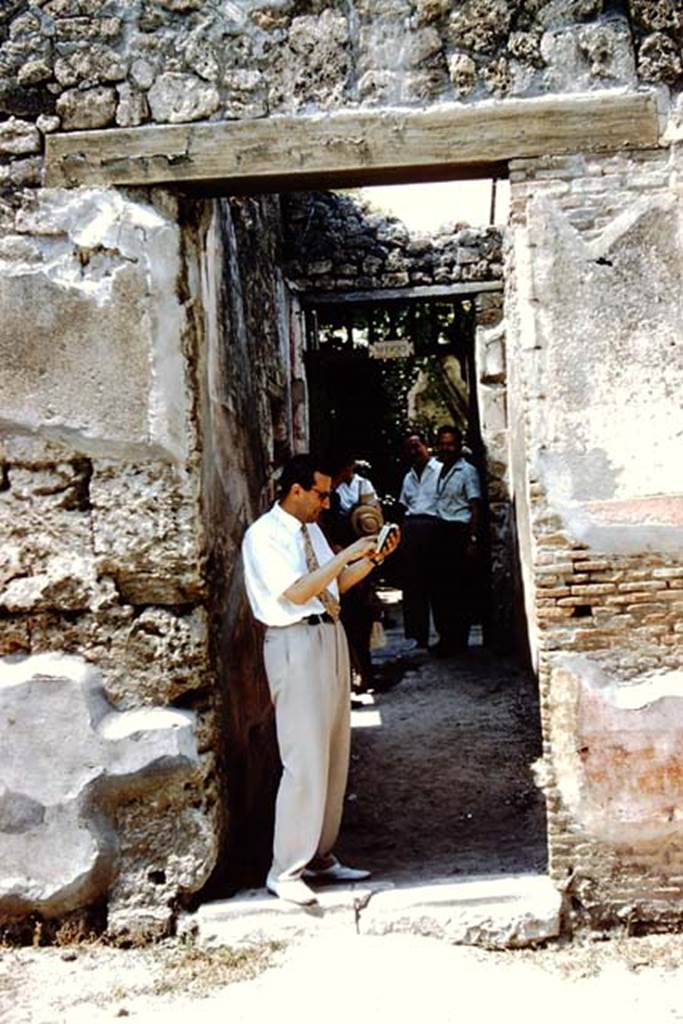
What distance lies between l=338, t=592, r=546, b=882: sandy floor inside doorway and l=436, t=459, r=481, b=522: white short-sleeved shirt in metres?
1.06

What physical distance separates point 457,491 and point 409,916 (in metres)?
5.00

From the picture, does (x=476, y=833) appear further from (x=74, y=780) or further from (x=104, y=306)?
(x=104, y=306)

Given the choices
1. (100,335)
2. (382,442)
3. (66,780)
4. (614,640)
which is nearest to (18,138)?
(100,335)

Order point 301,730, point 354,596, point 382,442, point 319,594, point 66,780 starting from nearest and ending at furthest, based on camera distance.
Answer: point 66,780 → point 301,730 → point 319,594 → point 354,596 → point 382,442

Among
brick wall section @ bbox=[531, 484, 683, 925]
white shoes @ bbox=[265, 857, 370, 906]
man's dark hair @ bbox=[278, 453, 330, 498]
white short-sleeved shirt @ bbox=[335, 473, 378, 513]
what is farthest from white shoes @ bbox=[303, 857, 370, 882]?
white short-sleeved shirt @ bbox=[335, 473, 378, 513]

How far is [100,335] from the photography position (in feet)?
13.6

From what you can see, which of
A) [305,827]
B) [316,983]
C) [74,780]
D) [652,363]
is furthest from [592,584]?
[74,780]

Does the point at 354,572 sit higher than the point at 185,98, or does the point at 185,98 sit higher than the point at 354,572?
the point at 185,98

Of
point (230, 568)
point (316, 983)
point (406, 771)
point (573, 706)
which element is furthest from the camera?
point (406, 771)

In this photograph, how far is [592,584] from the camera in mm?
4027

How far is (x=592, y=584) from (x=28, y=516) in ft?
6.80

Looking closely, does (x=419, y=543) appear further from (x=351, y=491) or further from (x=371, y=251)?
(x=371, y=251)

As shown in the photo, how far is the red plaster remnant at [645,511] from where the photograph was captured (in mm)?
4012

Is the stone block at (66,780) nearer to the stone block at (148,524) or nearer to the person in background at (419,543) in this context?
the stone block at (148,524)
